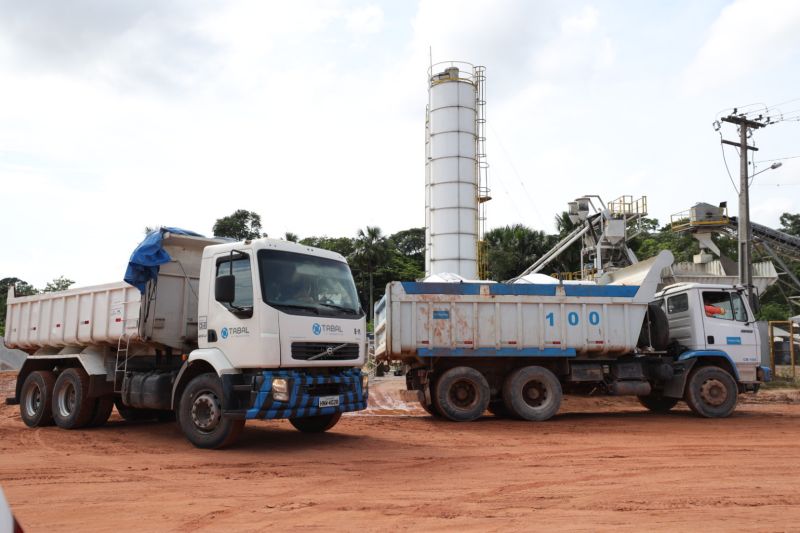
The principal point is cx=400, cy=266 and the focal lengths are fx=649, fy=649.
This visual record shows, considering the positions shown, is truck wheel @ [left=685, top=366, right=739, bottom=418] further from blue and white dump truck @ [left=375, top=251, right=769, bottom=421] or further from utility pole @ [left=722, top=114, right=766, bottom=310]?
utility pole @ [left=722, top=114, right=766, bottom=310]

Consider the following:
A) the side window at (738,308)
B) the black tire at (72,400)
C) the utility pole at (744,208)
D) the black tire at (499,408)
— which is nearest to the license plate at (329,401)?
the black tire at (72,400)

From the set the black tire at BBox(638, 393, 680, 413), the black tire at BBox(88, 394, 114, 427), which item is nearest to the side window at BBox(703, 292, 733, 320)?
the black tire at BBox(638, 393, 680, 413)

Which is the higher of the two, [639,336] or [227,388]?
[639,336]

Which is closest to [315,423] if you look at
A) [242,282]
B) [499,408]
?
[242,282]

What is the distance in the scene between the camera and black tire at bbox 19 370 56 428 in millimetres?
12000

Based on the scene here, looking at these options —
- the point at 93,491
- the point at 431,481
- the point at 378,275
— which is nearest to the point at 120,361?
the point at 93,491

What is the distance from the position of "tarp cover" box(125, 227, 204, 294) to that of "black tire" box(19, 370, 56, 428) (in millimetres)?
3510

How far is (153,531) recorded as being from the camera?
5.18m

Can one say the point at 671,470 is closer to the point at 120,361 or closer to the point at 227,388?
the point at 227,388

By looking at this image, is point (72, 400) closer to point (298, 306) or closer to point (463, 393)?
point (298, 306)

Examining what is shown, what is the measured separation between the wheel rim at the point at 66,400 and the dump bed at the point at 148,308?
0.81 meters

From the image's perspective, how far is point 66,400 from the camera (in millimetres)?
11805

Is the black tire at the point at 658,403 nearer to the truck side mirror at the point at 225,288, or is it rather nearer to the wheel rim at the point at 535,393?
the wheel rim at the point at 535,393

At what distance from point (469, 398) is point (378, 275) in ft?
146
